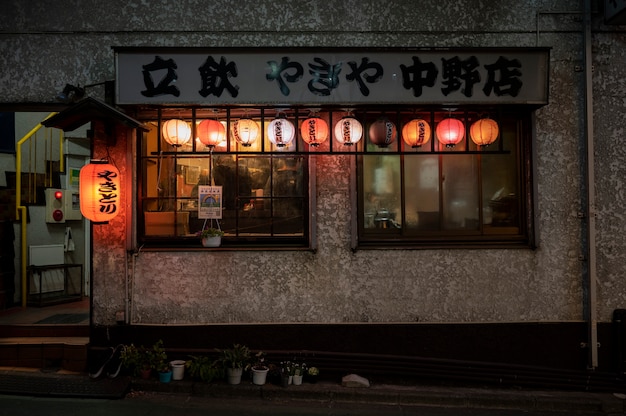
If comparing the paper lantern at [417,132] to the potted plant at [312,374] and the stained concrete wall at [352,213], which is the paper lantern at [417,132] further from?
the potted plant at [312,374]

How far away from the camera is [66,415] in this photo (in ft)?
21.3

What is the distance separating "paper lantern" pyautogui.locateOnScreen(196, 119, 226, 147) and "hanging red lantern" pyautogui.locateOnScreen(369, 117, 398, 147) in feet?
9.09

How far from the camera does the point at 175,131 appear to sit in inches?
292

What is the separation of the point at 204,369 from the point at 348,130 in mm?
4874

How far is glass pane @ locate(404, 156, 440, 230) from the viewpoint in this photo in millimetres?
8133

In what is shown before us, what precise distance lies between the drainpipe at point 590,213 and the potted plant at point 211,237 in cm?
681

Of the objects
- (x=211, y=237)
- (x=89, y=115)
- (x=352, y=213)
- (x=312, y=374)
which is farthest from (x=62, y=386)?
(x=352, y=213)

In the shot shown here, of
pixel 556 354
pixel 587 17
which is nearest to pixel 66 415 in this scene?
pixel 556 354

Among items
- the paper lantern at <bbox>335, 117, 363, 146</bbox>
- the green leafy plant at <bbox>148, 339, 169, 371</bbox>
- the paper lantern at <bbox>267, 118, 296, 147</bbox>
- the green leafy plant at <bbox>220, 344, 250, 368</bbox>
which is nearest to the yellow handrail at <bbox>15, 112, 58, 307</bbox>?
the green leafy plant at <bbox>148, 339, 169, 371</bbox>

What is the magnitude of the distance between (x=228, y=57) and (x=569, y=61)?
635 centimetres

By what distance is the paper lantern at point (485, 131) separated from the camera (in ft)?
24.8

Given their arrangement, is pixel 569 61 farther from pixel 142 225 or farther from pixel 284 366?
pixel 142 225

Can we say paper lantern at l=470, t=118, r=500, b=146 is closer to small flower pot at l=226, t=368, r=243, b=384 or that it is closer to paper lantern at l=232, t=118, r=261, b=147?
paper lantern at l=232, t=118, r=261, b=147

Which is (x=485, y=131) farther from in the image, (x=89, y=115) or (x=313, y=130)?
(x=89, y=115)
